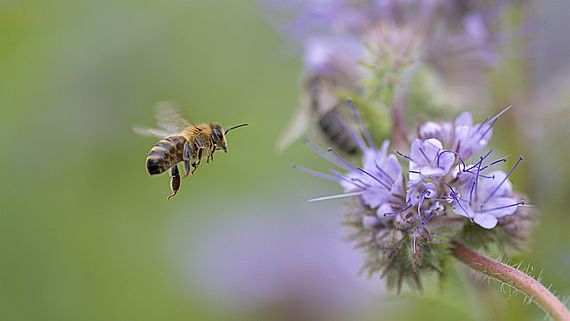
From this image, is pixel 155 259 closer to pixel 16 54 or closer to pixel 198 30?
pixel 16 54

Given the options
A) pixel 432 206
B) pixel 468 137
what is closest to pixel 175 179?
pixel 432 206

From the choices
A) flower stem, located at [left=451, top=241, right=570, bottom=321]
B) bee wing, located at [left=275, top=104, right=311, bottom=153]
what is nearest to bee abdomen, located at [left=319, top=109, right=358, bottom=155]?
bee wing, located at [left=275, top=104, right=311, bottom=153]

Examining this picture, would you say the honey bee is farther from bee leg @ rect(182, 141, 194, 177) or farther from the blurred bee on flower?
bee leg @ rect(182, 141, 194, 177)

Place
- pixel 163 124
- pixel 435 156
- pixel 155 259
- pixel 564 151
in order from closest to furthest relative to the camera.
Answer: pixel 435 156
pixel 163 124
pixel 564 151
pixel 155 259

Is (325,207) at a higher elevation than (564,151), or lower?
higher

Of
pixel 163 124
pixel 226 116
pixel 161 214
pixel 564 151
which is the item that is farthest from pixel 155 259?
pixel 564 151

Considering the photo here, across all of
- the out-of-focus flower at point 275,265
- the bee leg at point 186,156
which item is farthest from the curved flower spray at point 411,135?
the out-of-focus flower at point 275,265
